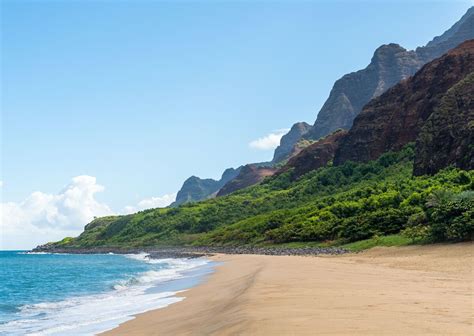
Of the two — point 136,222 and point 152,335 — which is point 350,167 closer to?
point 136,222

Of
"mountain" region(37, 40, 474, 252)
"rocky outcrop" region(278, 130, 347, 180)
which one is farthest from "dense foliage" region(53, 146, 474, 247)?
"rocky outcrop" region(278, 130, 347, 180)

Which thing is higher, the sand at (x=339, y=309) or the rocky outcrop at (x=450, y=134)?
the rocky outcrop at (x=450, y=134)

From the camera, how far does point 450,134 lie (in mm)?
71688

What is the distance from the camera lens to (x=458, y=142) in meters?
68.2

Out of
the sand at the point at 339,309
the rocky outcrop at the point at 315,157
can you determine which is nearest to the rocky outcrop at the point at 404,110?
the rocky outcrop at the point at 315,157

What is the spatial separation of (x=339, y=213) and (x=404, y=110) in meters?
77.8

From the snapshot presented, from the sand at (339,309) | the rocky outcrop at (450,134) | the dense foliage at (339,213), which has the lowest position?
the sand at (339,309)

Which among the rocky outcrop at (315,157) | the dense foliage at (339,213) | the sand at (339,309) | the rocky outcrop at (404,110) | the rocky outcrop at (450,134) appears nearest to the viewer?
the sand at (339,309)

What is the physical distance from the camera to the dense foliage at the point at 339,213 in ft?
115

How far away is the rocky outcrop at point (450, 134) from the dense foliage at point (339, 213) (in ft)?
14.0

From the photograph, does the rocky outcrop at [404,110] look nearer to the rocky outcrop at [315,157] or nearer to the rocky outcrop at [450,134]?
the rocky outcrop at [315,157]

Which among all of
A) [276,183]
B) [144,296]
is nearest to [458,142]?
[144,296]

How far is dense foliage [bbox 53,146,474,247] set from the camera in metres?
34.9

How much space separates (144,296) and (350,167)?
102 metres
